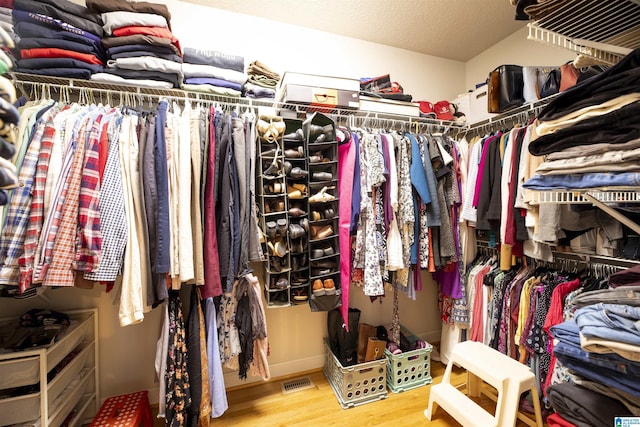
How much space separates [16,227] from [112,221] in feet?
0.98

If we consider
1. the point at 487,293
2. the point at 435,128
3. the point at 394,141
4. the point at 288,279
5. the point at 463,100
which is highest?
the point at 463,100

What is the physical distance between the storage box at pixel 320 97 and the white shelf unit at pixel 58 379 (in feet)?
5.77

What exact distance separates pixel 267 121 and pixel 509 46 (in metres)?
2.22

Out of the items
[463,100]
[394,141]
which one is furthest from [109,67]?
[463,100]

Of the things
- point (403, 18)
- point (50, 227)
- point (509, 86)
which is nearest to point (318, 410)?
point (50, 227)

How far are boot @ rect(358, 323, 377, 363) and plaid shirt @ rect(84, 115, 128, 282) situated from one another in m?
1.56

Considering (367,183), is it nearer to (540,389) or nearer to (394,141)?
(394,141)

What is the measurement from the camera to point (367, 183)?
67.7 inches

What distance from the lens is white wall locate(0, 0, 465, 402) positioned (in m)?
1.67

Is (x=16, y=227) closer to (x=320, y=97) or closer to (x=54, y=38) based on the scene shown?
(x=54, y=38)

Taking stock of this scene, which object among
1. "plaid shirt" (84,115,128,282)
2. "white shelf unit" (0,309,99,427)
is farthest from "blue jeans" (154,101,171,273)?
"white shelf unit" (0,309,99,427)

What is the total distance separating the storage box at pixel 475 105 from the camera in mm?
2086

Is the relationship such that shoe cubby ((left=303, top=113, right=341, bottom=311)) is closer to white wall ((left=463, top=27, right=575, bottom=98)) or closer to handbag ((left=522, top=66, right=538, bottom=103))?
handbag ((left=522, top=66, right=538, bottom=103))

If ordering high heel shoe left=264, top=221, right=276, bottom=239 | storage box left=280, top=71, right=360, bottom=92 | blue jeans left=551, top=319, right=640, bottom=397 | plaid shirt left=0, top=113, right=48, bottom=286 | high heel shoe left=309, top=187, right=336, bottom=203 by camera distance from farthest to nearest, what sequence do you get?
storage box left=280, top=71, right=360, bottom=92 < high heel shoe left=309, top=187, right=336, bottom=203 < high heel shoe left=264, top=221, right=276, bottom=239 < plaid shirt left=0, top=113, right=48, bottom=286 < blue jeans left=551, top=319, right=640, bottom=397
